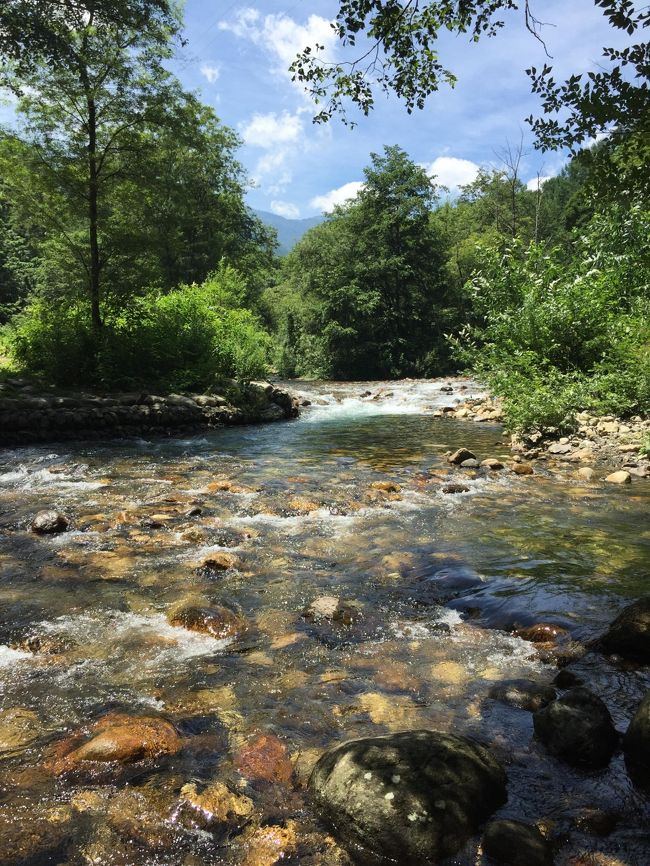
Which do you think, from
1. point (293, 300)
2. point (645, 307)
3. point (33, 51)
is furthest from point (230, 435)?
point (293, 300)

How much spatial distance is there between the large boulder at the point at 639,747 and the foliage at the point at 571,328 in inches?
405

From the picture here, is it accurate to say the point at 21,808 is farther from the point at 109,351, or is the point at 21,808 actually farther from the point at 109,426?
the point at 109,351

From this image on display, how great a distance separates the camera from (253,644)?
3910 mm

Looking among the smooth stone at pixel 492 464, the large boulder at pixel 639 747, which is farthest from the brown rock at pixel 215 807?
the smooth stone at pixel 492 464

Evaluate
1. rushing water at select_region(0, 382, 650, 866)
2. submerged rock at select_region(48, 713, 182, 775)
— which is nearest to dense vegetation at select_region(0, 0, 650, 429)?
rushing water at select_region(0, 382, 650, 866)

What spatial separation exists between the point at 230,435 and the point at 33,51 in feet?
31.1

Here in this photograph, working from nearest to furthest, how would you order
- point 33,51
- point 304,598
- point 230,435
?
point 304,598 < point 33,51 < point 230,435

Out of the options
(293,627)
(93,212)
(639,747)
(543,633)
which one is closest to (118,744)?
(293,627)

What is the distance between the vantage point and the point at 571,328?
14.8 metres

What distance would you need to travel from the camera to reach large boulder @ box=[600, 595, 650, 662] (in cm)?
357

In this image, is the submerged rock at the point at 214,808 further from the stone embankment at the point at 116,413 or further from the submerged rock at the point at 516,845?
the stone embankment at the point at 116,413

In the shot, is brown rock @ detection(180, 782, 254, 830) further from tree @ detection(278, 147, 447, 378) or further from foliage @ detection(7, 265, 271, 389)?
tree @ detection(278, 147, 447, 378)

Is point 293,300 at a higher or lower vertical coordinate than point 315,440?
higher

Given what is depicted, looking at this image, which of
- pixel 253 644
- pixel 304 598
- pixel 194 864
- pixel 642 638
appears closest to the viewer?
pixel 194 864
